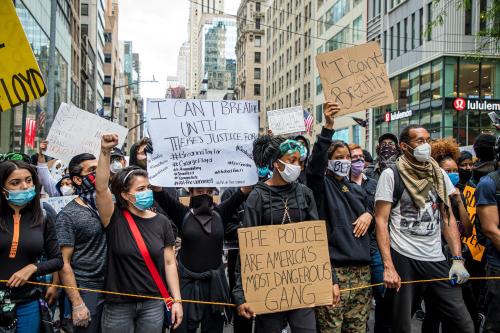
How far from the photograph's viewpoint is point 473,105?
31.9m

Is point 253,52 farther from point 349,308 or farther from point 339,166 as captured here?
point 349,308

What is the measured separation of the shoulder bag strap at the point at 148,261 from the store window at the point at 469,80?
1237 inches

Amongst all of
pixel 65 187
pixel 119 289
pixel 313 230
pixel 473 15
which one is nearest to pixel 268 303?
pixel 313 230

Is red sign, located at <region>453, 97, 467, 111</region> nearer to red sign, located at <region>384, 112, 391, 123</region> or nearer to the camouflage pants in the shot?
red sign, located at <region>384, 112, 391, 123</region>

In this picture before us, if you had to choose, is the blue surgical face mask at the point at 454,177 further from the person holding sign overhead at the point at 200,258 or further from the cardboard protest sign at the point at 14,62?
the cardboard protest sign at the point at 14,62

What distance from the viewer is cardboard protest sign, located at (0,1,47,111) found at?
443cm

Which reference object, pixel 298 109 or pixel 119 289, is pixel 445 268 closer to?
pixel 119 289

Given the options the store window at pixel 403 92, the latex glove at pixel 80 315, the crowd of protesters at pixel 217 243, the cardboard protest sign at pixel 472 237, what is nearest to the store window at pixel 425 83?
the store window at pixel 403 92

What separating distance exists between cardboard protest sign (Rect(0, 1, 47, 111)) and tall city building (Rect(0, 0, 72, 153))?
43.3ft

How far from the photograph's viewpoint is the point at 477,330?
6121 millimetres

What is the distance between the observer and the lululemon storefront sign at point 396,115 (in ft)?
117

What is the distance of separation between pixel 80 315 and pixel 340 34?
4926 cm

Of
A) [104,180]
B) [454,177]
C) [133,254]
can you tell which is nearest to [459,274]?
[454,177]

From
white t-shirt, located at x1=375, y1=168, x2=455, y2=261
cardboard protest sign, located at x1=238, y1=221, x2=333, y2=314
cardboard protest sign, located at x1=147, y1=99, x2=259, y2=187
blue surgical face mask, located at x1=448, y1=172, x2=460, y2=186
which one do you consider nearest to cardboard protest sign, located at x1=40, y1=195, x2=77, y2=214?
cardboard protest sign, located at x1=147, y1=99, x2=259, y2=187
